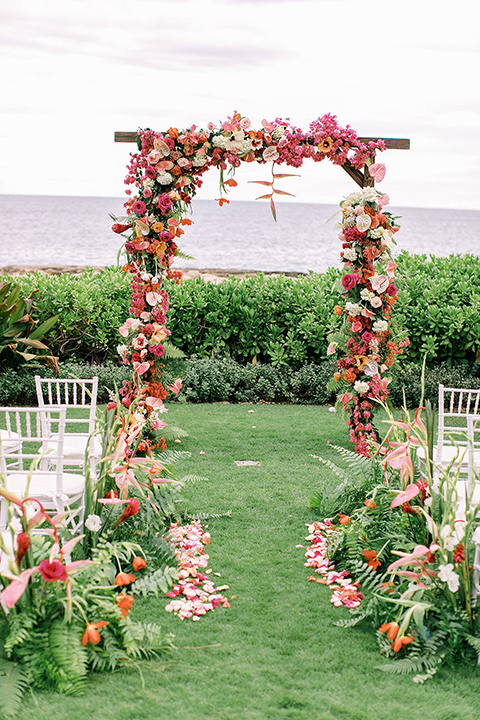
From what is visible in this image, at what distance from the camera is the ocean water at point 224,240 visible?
1565 inches

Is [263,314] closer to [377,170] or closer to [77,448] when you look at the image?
[377,170]

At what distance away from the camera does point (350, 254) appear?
5.32 meters

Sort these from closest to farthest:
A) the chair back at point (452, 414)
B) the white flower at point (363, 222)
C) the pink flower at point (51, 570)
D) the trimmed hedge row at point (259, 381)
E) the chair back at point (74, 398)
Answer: the pink flower at point (51, 570)
the chair back at point (452, 414)
the chair back at point (74, 398)
the white flower at point (363, 222)
the trimmed hedge row at point (259, 381)

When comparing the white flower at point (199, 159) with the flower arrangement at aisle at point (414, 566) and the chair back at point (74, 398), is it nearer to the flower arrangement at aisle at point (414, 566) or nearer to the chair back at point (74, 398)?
the chair back at point (74, 398)

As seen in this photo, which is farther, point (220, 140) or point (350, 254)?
point (350, 254)

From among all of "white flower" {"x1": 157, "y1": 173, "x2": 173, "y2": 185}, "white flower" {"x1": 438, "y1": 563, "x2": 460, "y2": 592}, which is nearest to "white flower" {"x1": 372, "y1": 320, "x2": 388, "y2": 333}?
"white flower" {"x1": 157, "y1": 173, "x2": 173, "y2": 185}

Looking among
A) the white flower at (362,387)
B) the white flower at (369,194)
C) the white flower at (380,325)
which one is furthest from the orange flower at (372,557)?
the white flower at (369,194)

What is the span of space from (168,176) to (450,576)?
353 centimetres

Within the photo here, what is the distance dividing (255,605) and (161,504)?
89 cm

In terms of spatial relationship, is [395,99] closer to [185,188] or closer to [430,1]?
[430,1]

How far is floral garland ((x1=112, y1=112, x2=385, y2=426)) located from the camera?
5.10m

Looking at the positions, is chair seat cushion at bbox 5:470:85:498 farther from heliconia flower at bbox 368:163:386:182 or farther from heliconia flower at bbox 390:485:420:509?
heliconia flower at bbox 368:163:386:182

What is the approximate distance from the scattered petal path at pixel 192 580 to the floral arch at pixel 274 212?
1538 mm

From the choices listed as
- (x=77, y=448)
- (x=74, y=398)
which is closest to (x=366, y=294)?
(x=74, y=398)
